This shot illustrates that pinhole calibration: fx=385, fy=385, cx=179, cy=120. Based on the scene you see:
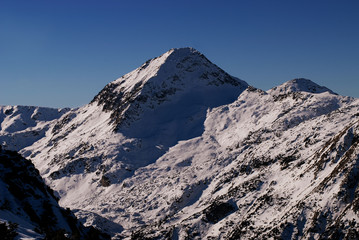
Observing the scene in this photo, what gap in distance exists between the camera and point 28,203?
34156mm

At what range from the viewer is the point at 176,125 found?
404 ft

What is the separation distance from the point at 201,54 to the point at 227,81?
17987mm

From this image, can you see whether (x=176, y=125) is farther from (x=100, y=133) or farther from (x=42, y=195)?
(x=42, y=195)

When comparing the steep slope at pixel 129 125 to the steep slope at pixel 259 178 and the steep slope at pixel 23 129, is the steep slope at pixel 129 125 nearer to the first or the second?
the steep slope at pixel 259 178

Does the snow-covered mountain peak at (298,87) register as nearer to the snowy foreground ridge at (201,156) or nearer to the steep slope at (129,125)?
the snowy foreground ridge at (201,156)

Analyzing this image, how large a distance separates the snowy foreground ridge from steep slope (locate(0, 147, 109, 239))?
31.6 metres

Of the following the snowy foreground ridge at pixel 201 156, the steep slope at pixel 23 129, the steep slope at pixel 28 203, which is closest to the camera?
the steep slope at pixel 28 203

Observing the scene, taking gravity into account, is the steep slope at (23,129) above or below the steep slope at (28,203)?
above

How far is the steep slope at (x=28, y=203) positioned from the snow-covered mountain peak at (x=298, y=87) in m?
101

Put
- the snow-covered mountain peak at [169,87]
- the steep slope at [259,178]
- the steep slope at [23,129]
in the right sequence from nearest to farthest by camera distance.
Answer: the steep slope at [259,178]
the snow-covered mountain peak at [169,87]
the steep slope at [23,129]

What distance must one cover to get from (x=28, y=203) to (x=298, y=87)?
117874 mm

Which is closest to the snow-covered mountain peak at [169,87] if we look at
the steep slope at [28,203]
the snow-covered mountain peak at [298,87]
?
the snow-covered mountain peak at [298,87]

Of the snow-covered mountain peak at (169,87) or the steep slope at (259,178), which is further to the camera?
the snow-covered mountain peak at (169,87)

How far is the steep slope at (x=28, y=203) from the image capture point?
30.2 m
